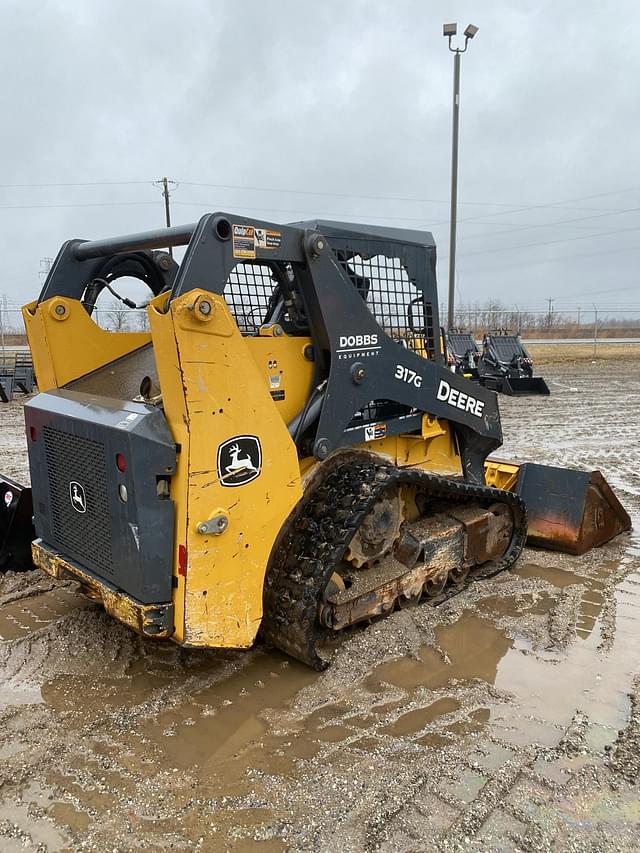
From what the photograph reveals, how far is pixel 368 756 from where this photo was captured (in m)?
2.93

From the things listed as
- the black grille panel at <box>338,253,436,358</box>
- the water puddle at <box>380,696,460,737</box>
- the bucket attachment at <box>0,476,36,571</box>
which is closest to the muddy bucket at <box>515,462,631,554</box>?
the black grille panel at <box>338,253,436,358</box>

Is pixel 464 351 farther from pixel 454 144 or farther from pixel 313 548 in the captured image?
pixel 313 548

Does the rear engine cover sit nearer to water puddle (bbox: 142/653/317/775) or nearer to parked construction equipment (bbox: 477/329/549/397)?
water puddle (bbox: 142/653/317/775)

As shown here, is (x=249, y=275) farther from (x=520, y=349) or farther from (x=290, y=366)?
(x=520, y=349)

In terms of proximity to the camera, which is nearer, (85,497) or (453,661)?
(85,497)

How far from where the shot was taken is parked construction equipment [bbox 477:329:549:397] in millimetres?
15773

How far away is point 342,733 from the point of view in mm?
3100

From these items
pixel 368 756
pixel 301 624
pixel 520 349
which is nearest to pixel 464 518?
pixel 301 624

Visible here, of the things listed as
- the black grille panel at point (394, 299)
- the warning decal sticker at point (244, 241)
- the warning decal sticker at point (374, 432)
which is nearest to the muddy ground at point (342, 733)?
the warning decal sticker at point (374, 432)

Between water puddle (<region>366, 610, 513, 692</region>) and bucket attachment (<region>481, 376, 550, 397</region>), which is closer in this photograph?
water puddle (<region>366, 610, 513, 692</region>)

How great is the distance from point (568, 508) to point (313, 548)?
278 centimetres

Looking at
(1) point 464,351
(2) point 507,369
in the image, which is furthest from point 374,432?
(1) point 464,351

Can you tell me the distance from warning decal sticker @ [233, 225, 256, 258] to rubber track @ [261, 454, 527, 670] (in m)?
1.37

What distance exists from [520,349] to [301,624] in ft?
51.0
